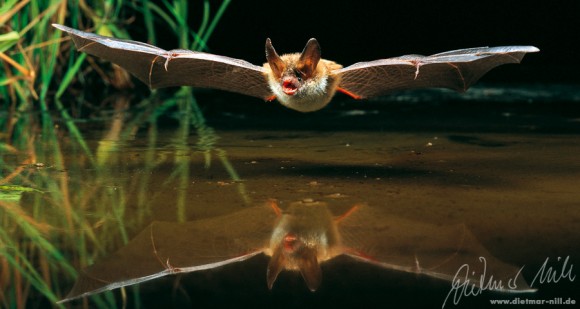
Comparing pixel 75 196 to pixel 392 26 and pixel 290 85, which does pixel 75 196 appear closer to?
pixel 290 85

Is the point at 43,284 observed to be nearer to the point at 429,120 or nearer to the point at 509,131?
the point at 509,131

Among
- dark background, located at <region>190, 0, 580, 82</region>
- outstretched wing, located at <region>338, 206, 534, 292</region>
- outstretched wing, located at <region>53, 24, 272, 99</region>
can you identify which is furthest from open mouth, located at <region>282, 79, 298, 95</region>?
dark background, located at <region>190, 0, 580, 82</region>

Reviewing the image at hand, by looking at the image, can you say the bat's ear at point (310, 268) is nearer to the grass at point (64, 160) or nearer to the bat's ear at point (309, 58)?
the grass at point (64, 160)

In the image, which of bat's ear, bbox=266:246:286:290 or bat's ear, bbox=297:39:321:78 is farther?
bat's ear, bbox=297:39:321:78

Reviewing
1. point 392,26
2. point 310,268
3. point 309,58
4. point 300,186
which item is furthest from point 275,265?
point 392,26
